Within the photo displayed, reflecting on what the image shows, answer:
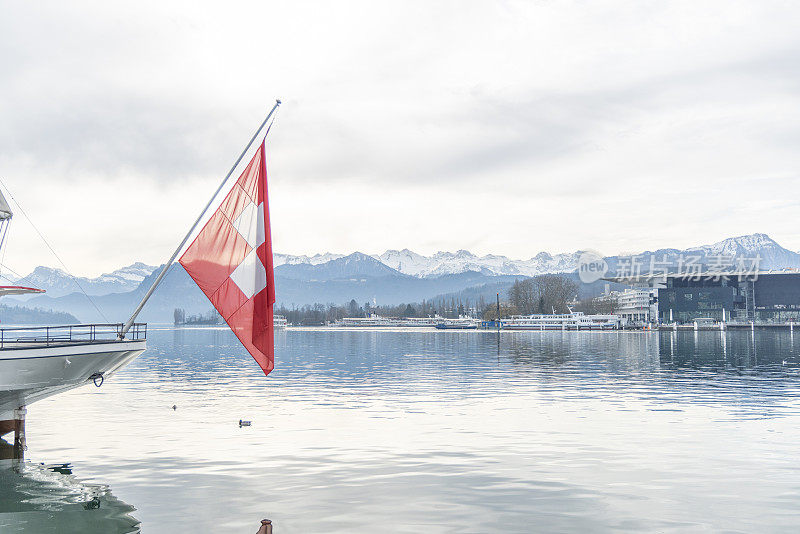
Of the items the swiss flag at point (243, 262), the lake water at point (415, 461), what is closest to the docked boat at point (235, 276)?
the swiss flag at point (243, 262)

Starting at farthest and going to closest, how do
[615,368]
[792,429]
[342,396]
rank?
[615,368] → [342,396] → [792,429]

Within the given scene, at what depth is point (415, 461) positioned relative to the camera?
2661 centimetres

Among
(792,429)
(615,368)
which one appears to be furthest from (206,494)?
(615,368)

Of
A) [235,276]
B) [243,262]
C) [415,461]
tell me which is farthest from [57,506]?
[415,461]

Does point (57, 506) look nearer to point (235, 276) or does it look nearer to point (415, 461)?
point (235, 276)

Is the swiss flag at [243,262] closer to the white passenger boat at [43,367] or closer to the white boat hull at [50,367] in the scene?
the white passenger boat at [43,367]

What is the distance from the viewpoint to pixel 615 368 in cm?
7700

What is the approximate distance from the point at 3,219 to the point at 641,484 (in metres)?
27.1

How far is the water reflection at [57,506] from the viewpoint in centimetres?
1897

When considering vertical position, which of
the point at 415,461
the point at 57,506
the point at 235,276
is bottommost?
the point at 415,461

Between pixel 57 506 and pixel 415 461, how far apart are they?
12.2 m

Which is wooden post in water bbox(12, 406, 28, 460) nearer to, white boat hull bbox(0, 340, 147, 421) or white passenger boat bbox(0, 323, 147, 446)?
white passenger boat bbox(0, 323, 147, 446)

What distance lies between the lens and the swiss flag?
22.2m

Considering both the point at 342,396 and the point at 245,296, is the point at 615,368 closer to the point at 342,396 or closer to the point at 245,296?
the point at 342,396
